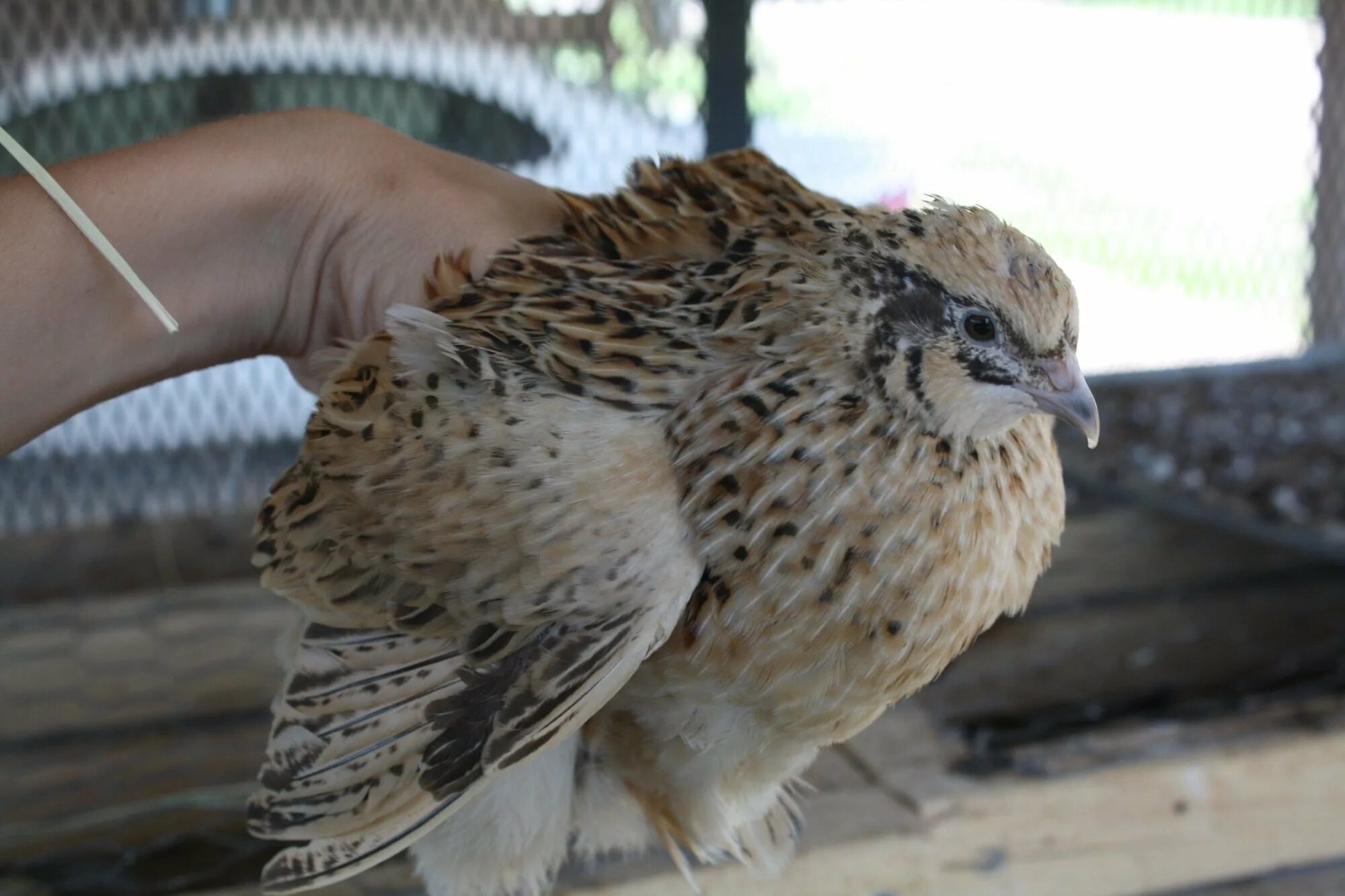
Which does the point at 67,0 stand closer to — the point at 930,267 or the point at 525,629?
the point at 525,629

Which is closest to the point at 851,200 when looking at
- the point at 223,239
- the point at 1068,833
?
the point at 1068,833

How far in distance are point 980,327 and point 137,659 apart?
1.42 meters

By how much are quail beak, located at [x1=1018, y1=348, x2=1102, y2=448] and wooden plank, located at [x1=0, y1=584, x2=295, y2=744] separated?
50.7 inches

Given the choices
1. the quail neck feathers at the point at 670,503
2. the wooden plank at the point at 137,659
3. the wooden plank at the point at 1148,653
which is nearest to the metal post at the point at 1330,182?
the wooden plank at the point at 1148,653

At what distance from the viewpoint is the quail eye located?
2.45 feet

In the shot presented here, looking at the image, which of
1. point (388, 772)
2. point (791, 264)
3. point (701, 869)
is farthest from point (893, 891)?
point (791, 264)

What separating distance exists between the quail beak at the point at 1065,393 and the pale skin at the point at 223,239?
0.51 meters

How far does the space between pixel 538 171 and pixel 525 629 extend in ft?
4.78

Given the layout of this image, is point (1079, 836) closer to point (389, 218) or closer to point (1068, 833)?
point (1068, 833)

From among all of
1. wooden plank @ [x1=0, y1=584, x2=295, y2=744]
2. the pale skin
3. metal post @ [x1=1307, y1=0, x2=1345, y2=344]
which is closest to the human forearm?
A: the pale skin

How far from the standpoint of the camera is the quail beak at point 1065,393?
741 millimetres

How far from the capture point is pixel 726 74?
2152mm

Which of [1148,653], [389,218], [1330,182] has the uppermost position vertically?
[389,218]

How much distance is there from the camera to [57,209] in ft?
3.34
